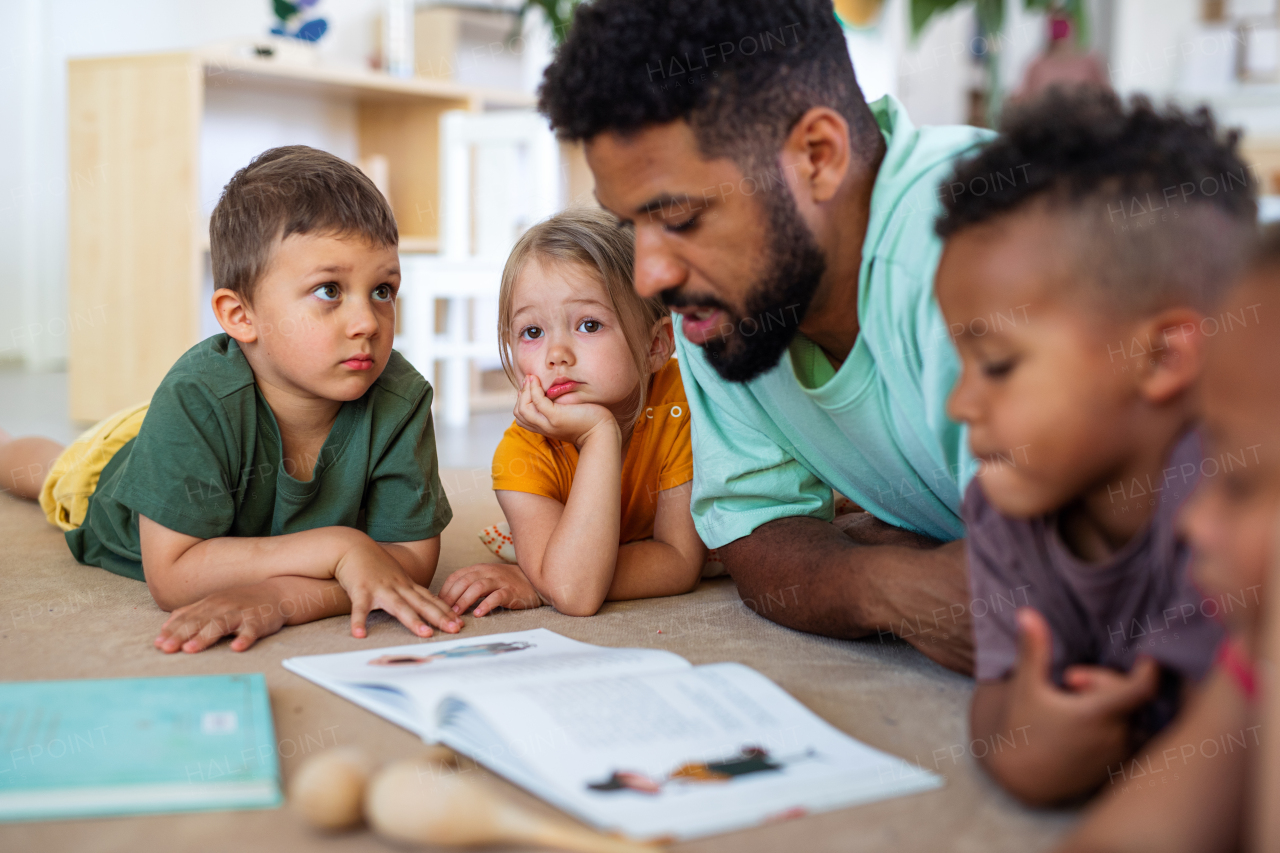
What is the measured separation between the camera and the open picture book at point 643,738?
749 millimetres

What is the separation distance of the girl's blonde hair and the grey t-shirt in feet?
1.96

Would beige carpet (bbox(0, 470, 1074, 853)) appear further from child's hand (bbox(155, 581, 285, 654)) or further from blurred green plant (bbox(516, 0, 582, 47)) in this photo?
blurred green plant (bbox(516, 0, 582, 47))

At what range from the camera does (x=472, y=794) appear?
0.69m

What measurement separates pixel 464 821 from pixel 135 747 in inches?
12.6

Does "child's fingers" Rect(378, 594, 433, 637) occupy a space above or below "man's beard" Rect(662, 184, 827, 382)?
below

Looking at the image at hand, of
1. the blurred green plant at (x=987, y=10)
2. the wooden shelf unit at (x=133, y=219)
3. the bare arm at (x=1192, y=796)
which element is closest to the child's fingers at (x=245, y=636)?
the bare arm at (x=1192, y=796)

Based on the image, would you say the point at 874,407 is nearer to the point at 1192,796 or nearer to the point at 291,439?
the point at 1192,796

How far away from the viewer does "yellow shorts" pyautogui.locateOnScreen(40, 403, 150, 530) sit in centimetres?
162

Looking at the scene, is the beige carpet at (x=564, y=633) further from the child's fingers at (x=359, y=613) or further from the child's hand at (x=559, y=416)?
the child's hand at (x=559, y=416)

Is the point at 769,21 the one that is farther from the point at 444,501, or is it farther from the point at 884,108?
the point at 444,501

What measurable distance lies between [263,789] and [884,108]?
900 mm

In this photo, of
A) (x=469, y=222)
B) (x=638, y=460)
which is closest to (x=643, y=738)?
(x=638, y=460)

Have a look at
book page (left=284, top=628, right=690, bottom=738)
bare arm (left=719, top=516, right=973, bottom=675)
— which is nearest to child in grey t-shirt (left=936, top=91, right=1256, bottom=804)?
bare arm (left=719, top=516, right=973, bottom=675)

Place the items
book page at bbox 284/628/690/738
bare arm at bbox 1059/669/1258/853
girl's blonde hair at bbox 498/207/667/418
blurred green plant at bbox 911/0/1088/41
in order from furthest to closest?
blurred green plant at bbox 911/0/1088/41 → girl's blonde hair at bbox 498/207/667/418 → book page at bbox 284/628/690/738 → bare arm at bbox 1059/669/1258/853
